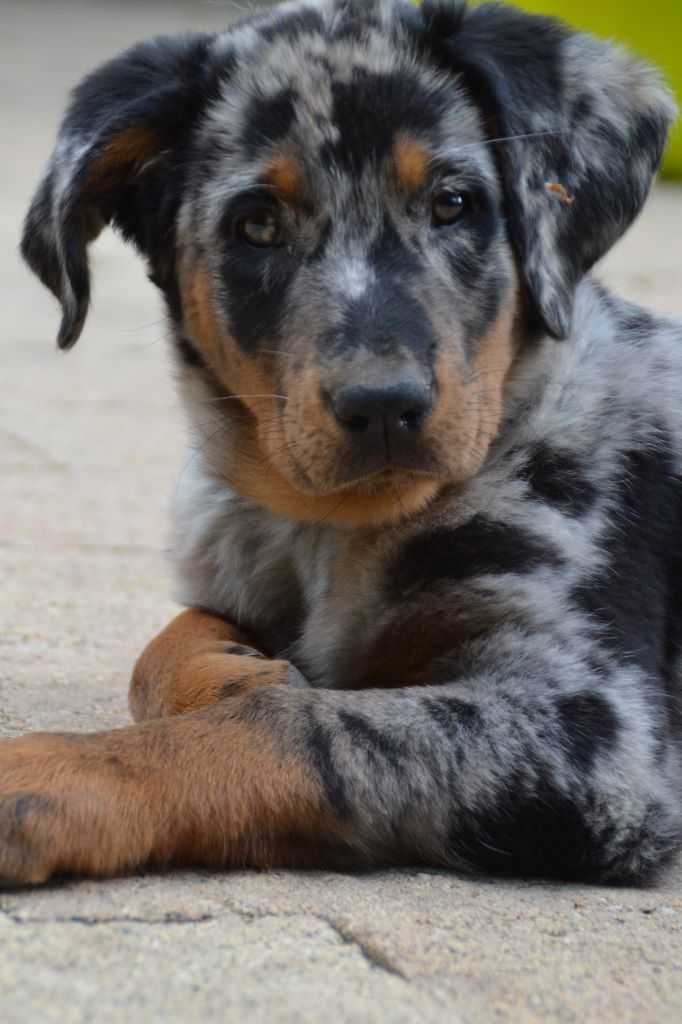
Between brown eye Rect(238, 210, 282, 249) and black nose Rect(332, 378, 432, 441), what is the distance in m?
0.77

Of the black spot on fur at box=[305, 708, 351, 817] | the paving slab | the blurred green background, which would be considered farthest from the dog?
the blurred green background

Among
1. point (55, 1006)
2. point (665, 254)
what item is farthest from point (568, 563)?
point (665, 254)

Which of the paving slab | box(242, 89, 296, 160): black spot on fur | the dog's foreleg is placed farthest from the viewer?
box(242, 89, 296, 160): black spot on fur

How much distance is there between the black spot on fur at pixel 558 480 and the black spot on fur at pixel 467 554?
0.18 metres

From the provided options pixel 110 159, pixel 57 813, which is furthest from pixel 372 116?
pixel 57 813

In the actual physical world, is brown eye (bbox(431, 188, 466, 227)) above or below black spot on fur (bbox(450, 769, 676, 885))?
above

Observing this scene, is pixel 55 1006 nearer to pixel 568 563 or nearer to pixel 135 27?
pixel 568 563

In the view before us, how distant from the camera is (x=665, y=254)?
12.5 metres

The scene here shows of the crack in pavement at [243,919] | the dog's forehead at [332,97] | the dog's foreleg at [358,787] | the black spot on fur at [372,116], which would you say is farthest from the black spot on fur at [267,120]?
the crack in pavement at [243,919]

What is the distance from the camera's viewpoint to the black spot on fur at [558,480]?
380 cm

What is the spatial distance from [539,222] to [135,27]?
18.1 meters

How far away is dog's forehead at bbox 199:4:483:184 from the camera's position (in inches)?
145

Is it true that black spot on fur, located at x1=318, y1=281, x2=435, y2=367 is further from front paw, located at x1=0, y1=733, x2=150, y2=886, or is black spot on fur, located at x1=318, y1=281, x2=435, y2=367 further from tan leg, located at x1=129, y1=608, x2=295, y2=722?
front paw, located at x1=0, y1=733, x2=150, y2=886

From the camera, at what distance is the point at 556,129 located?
153 inches
